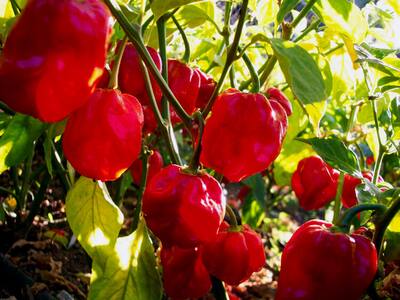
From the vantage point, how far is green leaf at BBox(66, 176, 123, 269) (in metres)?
0.67

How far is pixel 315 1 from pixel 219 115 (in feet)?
0.62

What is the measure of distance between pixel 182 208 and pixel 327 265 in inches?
7.3

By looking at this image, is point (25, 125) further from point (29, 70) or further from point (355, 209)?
point (355, 209)

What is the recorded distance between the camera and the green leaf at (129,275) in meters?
0.66

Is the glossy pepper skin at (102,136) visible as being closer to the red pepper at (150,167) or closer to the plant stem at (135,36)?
the plant stem at (135,36)

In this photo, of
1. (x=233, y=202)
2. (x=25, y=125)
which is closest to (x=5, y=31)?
(x=25, y=125)

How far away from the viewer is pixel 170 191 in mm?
603

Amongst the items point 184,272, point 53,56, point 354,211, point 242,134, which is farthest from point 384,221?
point 53,56

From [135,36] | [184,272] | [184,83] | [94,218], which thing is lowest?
[184,272]

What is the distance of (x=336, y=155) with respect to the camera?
0.70 meters

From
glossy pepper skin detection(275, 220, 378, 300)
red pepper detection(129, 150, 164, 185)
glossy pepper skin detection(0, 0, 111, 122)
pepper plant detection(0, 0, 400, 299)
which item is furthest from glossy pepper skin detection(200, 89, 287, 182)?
red pepper detection(129, 150, 164, 185)

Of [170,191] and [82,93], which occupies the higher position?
[82,93]

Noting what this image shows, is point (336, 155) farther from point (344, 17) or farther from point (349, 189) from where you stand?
point (349, 189)

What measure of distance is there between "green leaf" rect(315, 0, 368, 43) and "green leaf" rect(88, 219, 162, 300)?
384 millimetres
